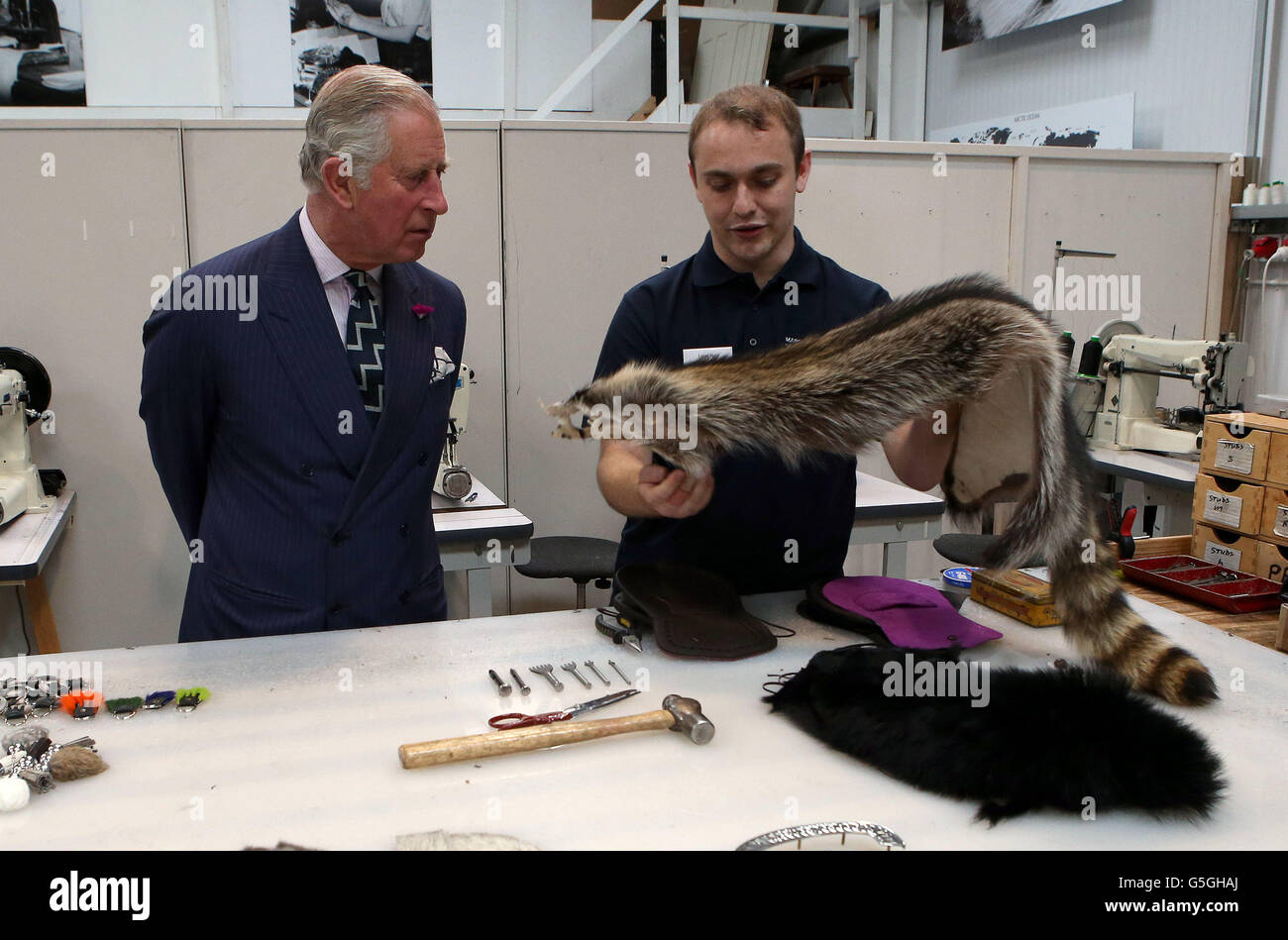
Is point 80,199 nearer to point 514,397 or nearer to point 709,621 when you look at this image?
point 514,397

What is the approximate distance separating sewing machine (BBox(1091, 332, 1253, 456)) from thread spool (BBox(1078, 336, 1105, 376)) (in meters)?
0.03

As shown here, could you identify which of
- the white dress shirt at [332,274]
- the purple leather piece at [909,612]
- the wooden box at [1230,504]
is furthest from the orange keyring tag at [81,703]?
the wooden box at [1230,504]

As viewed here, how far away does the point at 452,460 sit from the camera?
3.86m

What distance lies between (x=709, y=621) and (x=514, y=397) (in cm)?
261

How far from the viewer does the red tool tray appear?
216cm

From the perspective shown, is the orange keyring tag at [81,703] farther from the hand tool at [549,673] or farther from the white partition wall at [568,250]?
the white partition wall at [568,250]

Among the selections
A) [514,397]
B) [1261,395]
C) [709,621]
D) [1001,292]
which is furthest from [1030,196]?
[709,621]

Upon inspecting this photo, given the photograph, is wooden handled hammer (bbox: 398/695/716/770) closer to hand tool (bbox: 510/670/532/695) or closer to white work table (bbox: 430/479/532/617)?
hand tool (bbox: 510/670/532/695)

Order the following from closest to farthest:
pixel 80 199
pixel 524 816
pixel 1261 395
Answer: pixel 524 816, pixel 80 199, pixel 1261 395

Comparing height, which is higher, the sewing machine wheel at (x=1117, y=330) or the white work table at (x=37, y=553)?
the sewing machine wheel at (x=1117, y=330)

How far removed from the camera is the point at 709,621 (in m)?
1.89

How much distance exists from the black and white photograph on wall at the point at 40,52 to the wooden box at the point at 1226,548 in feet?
23.7

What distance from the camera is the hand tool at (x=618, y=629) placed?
1899mm

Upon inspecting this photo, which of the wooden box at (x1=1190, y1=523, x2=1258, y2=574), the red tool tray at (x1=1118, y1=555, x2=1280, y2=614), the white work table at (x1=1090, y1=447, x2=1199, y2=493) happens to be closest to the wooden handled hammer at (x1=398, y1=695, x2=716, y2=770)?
the red tool tray at (x1=1118, y1=555, x2=1280, y2=614)
